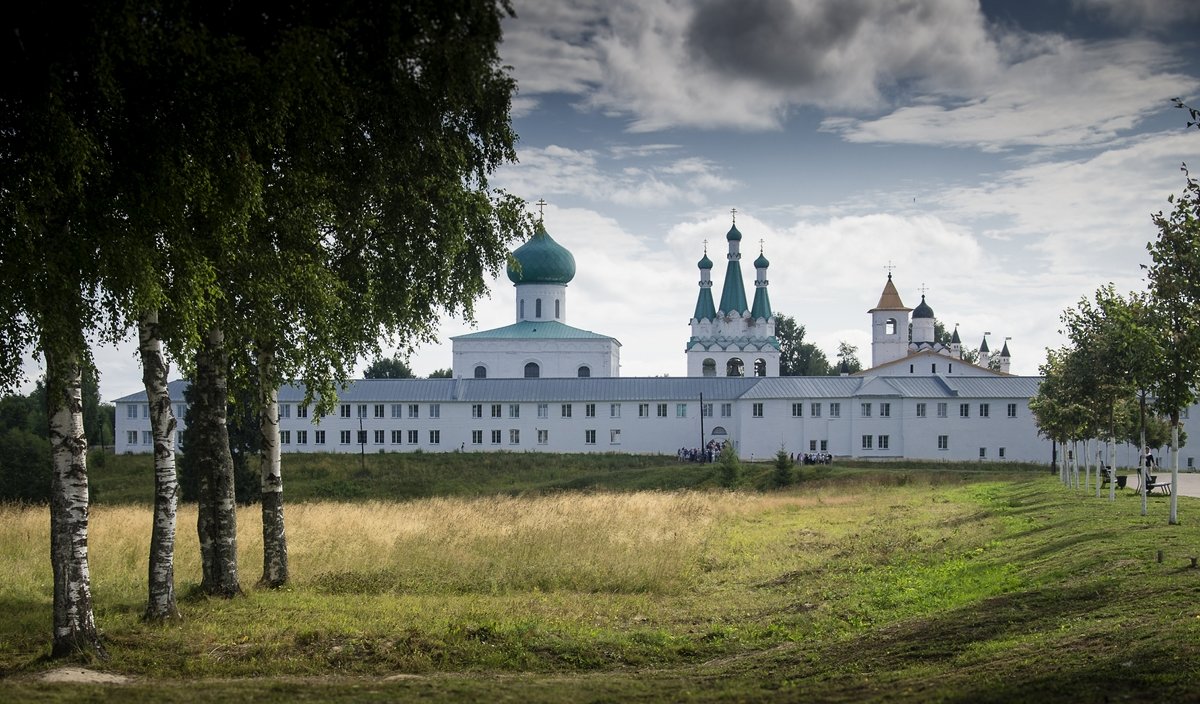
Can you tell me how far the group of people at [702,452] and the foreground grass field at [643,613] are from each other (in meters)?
41.0

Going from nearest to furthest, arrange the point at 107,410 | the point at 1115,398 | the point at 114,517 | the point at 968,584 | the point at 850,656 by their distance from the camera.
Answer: the point at 850,656 → the point at 968,584 → the point at 114,517 → the point at 1115,398 → the point at 107,410

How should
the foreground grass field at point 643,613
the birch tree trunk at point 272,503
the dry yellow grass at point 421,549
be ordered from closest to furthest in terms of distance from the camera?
the foreground grass field at point 643,613, the birch tree trunk at point 272,503, the dry yellow grass at point 421,549

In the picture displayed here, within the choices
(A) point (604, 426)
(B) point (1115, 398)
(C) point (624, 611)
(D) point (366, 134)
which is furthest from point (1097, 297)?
(A) point (604, 426)

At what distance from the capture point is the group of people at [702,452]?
66938mm

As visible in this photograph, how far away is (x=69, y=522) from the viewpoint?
466 inches

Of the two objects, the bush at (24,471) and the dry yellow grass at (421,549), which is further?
the bush at (24,471)

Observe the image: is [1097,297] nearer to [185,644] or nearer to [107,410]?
[185,644]

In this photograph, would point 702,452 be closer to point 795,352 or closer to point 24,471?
point 24,471

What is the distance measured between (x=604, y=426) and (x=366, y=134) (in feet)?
197

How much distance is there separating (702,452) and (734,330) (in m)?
24.7

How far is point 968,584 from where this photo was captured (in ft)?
53.3

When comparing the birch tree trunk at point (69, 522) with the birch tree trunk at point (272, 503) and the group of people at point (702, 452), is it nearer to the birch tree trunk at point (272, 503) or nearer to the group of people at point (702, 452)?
the birch tree trunk at point (272, 503)

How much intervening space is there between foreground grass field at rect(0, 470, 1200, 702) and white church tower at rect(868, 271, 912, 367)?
7699 centimetres

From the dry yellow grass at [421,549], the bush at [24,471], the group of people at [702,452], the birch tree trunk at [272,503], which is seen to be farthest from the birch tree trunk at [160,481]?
the group of people at [702,452]
